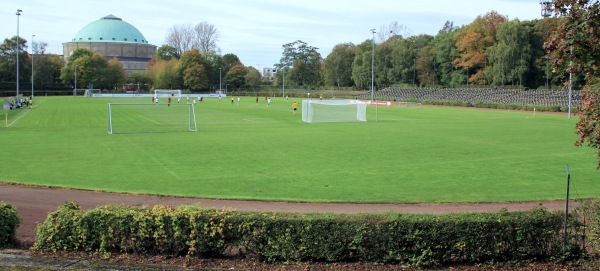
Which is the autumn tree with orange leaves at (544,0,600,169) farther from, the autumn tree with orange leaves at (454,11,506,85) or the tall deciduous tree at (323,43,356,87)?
the tall deciduous tree at (323,43,356,87)

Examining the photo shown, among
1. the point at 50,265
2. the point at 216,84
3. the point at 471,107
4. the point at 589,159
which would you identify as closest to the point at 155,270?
the point at 50,265

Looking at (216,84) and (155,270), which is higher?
(216,84)

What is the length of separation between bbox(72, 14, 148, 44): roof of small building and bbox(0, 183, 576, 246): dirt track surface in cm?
16151

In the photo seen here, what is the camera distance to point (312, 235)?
870 centimetres

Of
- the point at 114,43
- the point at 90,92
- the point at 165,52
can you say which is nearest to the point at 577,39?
the point at 90,92

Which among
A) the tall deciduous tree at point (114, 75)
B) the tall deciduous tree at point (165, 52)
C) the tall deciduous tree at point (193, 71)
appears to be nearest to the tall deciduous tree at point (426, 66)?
the tall deciduous tree at point (193, 71)

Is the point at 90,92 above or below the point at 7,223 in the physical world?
above

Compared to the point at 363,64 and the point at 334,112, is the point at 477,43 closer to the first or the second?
the point at 363,64

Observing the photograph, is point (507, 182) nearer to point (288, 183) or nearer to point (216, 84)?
point (288, 183)

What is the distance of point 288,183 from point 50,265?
10020mm

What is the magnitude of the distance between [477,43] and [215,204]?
89.2m

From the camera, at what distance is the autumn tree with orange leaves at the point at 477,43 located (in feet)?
309

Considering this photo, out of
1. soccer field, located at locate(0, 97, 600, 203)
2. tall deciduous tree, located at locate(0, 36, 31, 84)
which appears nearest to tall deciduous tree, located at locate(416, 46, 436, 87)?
soccer field, located at locate(0, 97, 600, 203)

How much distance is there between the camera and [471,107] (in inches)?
3059
